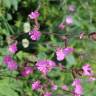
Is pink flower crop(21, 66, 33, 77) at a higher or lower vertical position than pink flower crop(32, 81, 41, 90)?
higher

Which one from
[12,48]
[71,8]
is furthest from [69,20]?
[12,48]

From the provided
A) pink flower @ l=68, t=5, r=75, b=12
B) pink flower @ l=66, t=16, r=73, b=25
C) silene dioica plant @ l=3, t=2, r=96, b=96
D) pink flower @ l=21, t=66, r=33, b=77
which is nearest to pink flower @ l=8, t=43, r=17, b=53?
silene dioica plant @ l=3, t=2, r=96, b=96

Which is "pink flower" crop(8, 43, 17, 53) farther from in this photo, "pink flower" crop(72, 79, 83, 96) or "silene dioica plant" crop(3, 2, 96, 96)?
"pink flower" crop(72, 79, 83, 96)

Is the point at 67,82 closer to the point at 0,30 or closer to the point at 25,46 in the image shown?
the point at 25,46

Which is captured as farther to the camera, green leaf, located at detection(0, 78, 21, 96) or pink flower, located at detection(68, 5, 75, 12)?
pink flower, located at detection(68, 5, 75, 12)

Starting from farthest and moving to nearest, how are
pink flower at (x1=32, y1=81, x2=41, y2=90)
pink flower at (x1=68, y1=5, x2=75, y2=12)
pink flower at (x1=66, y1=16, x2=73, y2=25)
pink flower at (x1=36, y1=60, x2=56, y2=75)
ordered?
pink flower at (x1=68, y1=5, x2=75, y2=12) → pink flower at (x1=66, y1=16, x2=73, y2=25) → pink flower at (x1=32, y1=81, x2=41, y2=90) → pink flower at (x1=36, y1=60, x2=56, y2=75)

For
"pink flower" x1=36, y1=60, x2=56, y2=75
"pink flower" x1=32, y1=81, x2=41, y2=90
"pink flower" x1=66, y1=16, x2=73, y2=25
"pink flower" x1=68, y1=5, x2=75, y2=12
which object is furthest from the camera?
"pink flower" x1=68, y1=5, x2=75, y2=12

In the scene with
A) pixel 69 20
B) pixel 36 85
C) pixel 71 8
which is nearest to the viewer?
pixel 36 85

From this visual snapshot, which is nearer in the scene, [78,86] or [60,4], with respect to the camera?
[78,86]

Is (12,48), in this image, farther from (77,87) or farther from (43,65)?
(77,87)

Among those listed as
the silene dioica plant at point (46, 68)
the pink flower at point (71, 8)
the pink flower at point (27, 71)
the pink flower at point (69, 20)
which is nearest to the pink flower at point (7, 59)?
the silene dioica plant at point (46, 68)

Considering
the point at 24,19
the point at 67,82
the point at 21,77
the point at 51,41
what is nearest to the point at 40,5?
the point at 24,19
